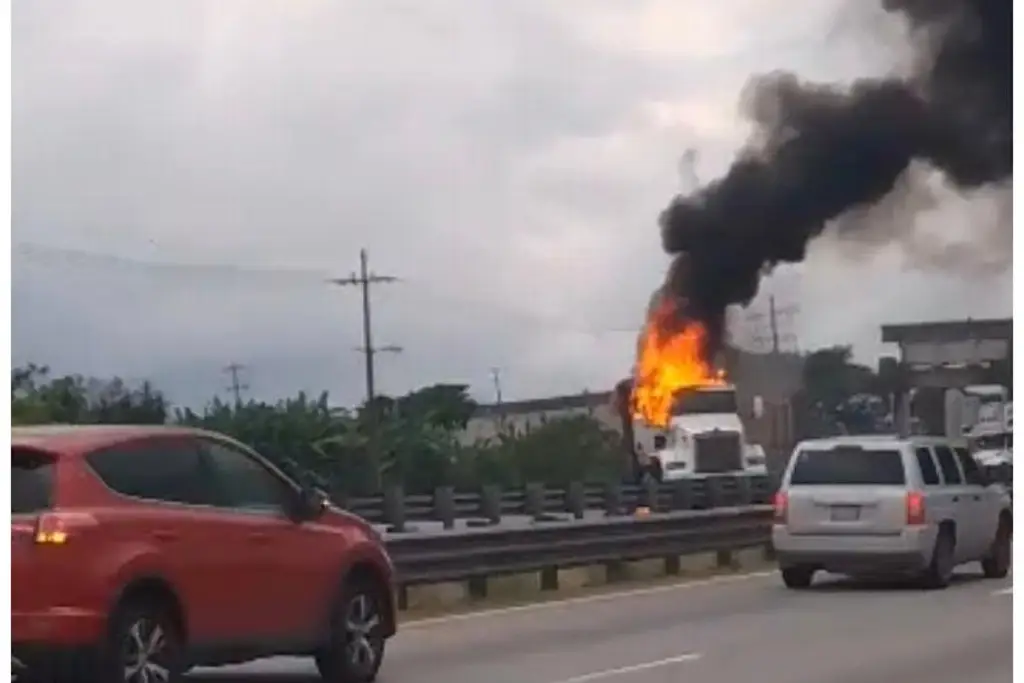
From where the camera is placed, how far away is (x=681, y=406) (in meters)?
38.5

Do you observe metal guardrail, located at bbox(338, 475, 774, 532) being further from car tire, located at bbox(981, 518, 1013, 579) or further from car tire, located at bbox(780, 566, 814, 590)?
car tire, located at bbox(981, 518, 1013, 579)

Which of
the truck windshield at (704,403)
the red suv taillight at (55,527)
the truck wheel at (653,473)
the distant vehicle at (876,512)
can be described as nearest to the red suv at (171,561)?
the red suv taillight at (55,527)

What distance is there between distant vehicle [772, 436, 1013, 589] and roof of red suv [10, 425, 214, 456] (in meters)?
10.8

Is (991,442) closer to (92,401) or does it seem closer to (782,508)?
(782,508)

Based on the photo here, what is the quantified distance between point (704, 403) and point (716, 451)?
40.9 inches

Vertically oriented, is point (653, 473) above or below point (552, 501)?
above

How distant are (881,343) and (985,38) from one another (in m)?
5.48

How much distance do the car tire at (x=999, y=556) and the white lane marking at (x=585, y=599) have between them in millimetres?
2411

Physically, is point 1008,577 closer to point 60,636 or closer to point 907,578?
point 907,578

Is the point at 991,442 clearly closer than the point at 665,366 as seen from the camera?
Yes

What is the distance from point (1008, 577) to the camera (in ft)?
74.5

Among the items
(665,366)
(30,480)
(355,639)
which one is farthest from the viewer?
(665,366)

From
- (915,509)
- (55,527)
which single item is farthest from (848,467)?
(55,527)

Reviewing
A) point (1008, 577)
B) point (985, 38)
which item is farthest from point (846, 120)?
point (1008, 577)
